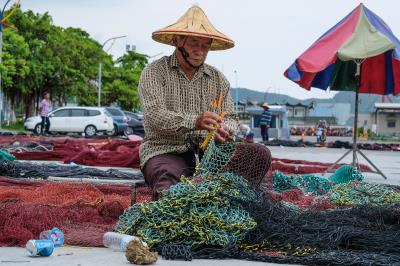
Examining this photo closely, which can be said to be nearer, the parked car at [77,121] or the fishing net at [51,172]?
the fishing net at [51,172]

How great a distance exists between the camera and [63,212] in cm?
573

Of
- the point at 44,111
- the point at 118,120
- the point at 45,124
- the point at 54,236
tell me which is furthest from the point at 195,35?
the point at 118,120

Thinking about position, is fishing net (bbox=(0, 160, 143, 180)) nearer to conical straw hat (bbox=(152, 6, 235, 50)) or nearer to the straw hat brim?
the straw hat brim

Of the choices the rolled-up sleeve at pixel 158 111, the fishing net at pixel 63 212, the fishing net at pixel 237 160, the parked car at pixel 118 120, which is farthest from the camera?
the parked car at pixel 118 120

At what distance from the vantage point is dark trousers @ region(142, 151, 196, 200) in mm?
5617

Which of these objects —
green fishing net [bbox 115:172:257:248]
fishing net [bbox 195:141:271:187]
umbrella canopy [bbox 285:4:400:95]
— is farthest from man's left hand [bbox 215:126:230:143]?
umbrella canopy [bbox 285:4:400:95]

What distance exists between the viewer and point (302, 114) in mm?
125062

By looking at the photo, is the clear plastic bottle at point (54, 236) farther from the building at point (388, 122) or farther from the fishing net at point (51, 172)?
the building at point (388, 122)

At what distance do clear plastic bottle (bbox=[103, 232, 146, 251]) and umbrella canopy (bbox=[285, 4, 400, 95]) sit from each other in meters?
7.55

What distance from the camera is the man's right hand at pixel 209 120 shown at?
5.33m

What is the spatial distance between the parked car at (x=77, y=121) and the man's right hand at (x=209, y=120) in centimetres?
3497

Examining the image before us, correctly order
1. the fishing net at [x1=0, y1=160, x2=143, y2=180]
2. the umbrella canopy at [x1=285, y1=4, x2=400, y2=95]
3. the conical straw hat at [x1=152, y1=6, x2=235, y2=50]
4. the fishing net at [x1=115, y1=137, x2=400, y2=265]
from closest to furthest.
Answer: the fishing net at [x1=115, y1=137, x2=400, y2=265] < the conical straw hat at [x1=152, y1=6, x2=235, y2=50] < the fishing net at [x1=0, y1=160, x2=143, y2=180] < the umbrella canopy at [x1=285, y1=4, x2=400, y2=95]

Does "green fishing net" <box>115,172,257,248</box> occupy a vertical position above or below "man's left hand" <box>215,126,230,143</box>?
below

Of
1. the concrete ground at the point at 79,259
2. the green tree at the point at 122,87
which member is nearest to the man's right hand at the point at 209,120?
the concrete ground at the point at 79,259
